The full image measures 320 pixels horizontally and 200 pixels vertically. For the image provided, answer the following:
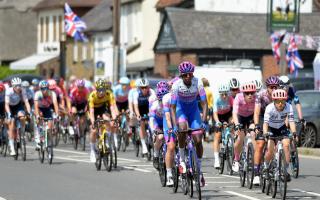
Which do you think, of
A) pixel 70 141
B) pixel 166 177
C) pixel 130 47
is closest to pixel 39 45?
pixel 130 47

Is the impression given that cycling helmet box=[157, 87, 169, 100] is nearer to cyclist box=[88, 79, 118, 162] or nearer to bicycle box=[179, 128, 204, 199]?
cyclist box=[88, 79, 118, 162]

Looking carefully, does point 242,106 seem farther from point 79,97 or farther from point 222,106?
point 79,97

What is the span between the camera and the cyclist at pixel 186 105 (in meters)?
16.4

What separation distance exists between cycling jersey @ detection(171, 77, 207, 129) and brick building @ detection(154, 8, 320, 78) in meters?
38.2

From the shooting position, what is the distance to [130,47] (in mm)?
70062

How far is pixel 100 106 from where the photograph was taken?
22312mm

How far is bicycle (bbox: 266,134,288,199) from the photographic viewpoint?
627 inches

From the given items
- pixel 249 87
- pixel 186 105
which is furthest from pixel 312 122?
pixel 186 105

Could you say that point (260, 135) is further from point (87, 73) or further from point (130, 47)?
point (87, 73)

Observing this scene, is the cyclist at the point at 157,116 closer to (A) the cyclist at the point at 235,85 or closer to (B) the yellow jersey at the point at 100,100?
(B) the yellow jersey at the point at 100,100

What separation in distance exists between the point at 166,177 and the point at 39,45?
74.4 meters

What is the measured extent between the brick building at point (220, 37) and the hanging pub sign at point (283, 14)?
1631 centimetres

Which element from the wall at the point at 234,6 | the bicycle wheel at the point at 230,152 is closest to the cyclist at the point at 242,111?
the bicycle wheel at the point at 230,152

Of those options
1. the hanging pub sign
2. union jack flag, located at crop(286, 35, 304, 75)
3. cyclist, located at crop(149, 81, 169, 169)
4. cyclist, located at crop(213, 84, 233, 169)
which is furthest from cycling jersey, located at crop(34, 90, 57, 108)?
union jack flag, located at crop(286, 35, 304, 75)
